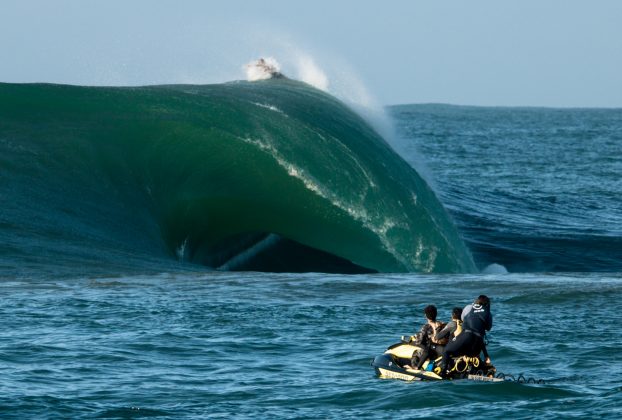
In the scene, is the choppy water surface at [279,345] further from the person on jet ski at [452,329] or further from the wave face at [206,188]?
the wave face at [206,188]

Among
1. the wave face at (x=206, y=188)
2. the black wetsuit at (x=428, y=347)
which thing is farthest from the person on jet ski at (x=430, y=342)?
the wave face at (x=206, y=188)

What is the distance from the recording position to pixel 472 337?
13492 mm

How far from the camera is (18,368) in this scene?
13172mm

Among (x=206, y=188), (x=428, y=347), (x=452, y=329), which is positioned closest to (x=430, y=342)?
(x=428, y=347)

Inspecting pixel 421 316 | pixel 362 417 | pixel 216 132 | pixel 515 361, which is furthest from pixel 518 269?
pixel 362 417

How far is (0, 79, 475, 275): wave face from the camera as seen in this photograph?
21781mm

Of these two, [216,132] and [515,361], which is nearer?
→ [515,361]

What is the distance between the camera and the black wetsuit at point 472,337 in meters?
13.5

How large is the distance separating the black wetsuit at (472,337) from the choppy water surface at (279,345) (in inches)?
18.2

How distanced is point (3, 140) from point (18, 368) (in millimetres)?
10675

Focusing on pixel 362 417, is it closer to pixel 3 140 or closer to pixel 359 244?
pixel 359 244

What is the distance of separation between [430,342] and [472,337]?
22.0 inches

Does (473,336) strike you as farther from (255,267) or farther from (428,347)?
(255,267)

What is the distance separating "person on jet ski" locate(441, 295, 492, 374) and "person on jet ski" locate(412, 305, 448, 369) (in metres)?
0.18
